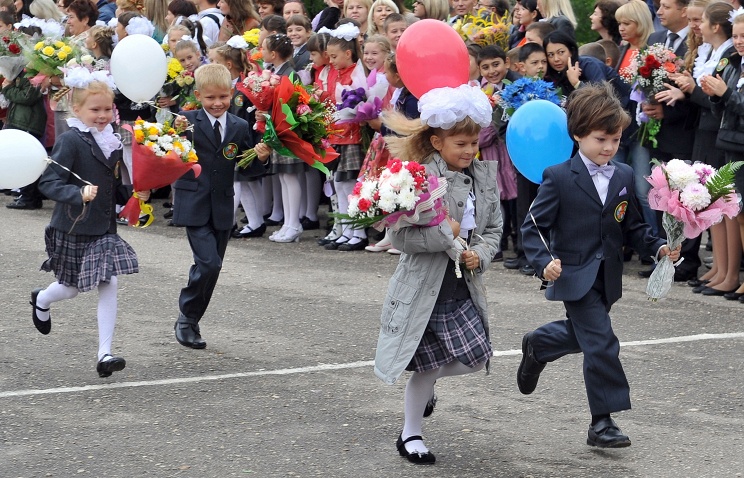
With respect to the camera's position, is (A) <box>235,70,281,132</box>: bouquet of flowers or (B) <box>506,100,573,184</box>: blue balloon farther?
(A) <box>235,70,281,132</box>: bouquet of flowers

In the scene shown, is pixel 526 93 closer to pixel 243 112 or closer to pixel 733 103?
pixel 733 103

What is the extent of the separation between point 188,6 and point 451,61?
829cm

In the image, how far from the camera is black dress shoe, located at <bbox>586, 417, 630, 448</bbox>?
5742 millimetres

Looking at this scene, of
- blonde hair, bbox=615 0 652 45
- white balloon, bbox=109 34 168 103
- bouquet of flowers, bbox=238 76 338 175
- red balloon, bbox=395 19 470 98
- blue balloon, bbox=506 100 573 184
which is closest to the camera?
blue balloon, bbox=506 100 573 184

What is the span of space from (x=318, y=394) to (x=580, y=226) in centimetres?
181

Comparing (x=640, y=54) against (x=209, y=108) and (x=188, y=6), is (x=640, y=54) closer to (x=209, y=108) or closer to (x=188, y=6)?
(x=209, y=108)

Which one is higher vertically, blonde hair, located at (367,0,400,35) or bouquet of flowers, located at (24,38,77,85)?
blonde hair, located at (367,0,400,35)

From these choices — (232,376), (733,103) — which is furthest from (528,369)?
(733,103)

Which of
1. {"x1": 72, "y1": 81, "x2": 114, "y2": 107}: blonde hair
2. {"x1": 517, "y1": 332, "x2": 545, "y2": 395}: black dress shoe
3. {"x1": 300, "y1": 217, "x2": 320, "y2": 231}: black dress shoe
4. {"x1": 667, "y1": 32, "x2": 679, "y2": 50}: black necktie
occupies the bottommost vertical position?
{"x1": 300, "y1": 217, "x2": 320, "y2": 231}: black dress shoe

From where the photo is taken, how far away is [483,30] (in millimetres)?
11750

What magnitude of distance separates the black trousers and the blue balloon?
2328mm

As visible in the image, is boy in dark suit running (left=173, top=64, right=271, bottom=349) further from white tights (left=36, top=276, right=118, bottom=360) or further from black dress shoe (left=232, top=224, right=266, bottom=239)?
black dress shoe (left=232, top=224, right=266, bottom=239)

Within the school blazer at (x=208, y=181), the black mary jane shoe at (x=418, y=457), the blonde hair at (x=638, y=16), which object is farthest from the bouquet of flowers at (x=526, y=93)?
the black mary jane shoe at (x=418, y=457)

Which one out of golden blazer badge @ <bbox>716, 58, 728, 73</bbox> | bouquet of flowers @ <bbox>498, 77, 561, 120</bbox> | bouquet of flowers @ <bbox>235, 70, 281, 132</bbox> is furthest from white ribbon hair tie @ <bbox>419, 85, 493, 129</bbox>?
golden blazer badge @ <bbox>716, 58, 728, 73</bbox>
